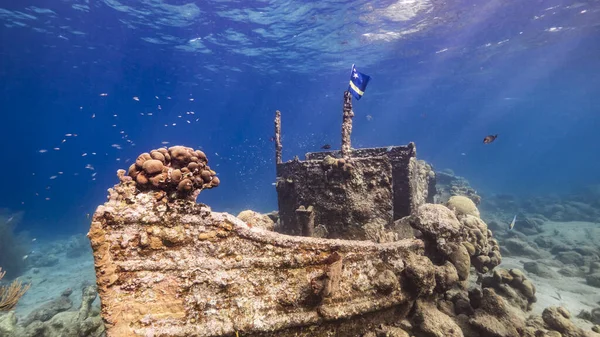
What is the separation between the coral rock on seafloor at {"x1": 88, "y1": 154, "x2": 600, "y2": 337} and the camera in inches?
115

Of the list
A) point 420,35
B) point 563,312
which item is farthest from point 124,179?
point 420,35

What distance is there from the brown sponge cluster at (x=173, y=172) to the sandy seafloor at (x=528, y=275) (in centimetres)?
834

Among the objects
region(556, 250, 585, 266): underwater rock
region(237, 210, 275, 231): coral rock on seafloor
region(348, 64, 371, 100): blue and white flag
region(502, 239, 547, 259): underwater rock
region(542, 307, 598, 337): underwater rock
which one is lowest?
region(542, 307, 598, 337): underwater rock

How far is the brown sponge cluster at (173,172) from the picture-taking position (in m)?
3.04

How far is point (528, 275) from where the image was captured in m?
10.1

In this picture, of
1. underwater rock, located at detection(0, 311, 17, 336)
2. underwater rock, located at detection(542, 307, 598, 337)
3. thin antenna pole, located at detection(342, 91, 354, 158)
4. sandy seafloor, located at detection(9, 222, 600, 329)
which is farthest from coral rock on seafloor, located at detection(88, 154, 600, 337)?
underwater rock, located at detection(0, 311, 17, 336)

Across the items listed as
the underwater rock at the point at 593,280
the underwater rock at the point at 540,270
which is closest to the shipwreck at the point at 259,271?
the underwater rock at the point at 540,270

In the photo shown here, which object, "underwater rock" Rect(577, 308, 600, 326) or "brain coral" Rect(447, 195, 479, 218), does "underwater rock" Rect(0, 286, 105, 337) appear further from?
"underwater rock" Rect(577, 308, 600, 326)

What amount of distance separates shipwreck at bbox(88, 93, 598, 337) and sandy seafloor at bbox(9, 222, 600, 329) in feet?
13.0

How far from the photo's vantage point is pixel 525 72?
→ 37.4 m

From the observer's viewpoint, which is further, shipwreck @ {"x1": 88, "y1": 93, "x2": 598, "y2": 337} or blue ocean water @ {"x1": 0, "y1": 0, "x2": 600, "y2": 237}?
blue ocean water @ {"x1": 0, "y1": 0, "x2": 600, "y2": 237}

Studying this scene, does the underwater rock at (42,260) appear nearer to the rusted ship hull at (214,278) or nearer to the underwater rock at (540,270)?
the rusted ship hull at (214,278)

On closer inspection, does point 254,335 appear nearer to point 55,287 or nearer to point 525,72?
point 55,287

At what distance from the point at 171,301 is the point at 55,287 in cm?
1894
